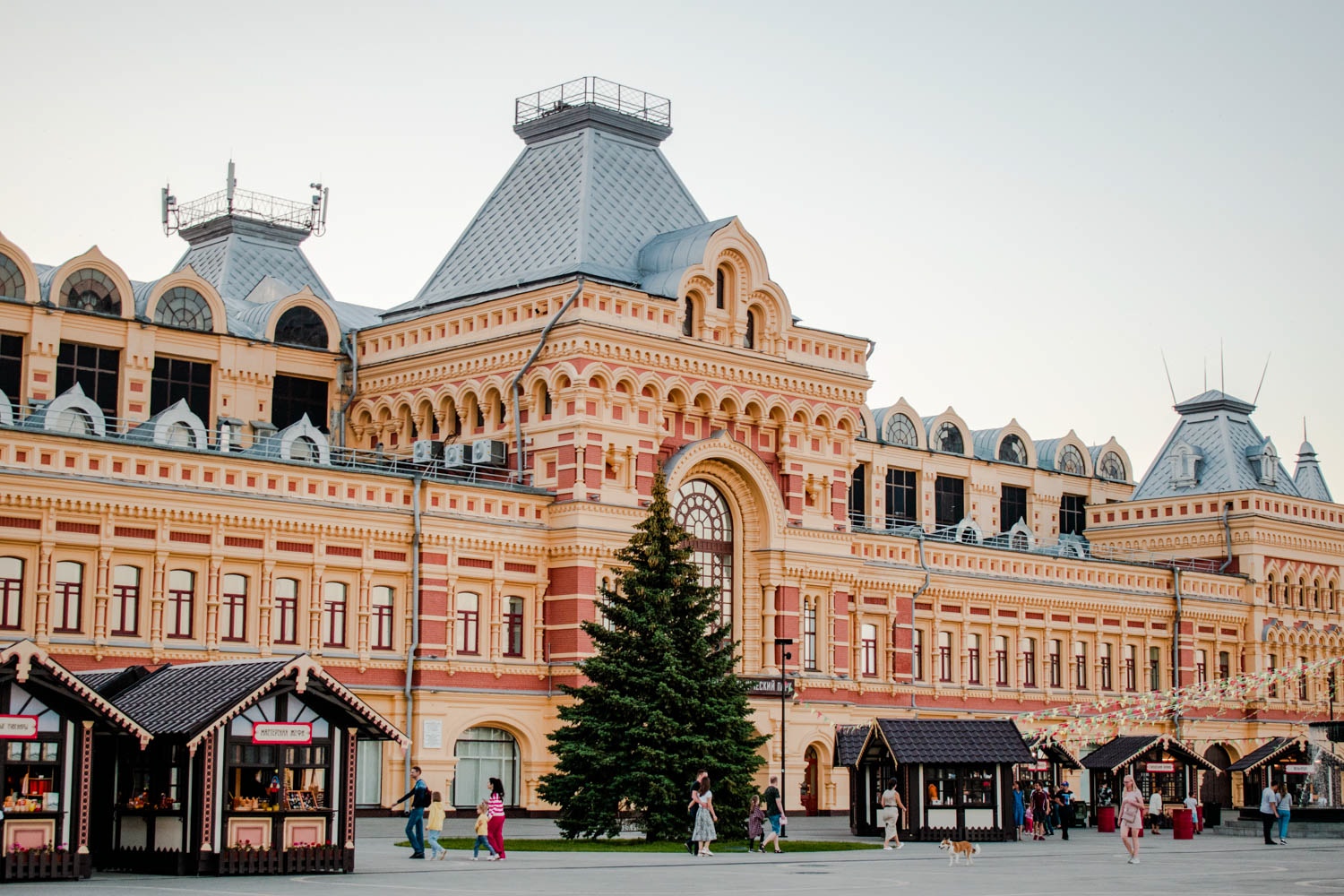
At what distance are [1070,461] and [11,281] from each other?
47.0 m

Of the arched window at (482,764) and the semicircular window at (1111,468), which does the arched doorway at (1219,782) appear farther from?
the arched window at (482,764)

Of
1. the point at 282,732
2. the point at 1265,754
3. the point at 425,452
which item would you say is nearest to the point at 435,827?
the point at 282,732

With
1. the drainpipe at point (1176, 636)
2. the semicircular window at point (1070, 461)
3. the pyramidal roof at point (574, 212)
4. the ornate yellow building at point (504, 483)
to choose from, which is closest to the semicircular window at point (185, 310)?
the ornate yellow building at point (504, 483)

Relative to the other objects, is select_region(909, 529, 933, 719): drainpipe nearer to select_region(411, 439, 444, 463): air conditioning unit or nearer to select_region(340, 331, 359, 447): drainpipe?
select_region(411, 439, 444, 463): air conditioning unit

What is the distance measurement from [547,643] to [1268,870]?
75.8 feet

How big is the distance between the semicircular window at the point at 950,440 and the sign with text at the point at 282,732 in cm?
4622

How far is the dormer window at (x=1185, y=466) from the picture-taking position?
7850cm

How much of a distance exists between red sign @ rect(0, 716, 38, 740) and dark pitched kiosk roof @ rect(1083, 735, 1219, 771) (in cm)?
3727

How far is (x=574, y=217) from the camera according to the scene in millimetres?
58562

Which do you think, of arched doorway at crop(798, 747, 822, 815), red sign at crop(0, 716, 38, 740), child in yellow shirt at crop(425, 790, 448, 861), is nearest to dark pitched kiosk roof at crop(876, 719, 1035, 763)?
arched doorway at crop(798, 747, 822, 815)

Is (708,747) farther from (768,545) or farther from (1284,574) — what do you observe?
(1284,574)

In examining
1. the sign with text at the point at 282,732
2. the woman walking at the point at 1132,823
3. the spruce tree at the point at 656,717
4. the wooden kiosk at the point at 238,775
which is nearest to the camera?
the wooden kiosk at the point at 238,775

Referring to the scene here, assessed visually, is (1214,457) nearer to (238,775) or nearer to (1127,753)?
(1127,753)

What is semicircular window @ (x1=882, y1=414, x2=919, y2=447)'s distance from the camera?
74.3m
